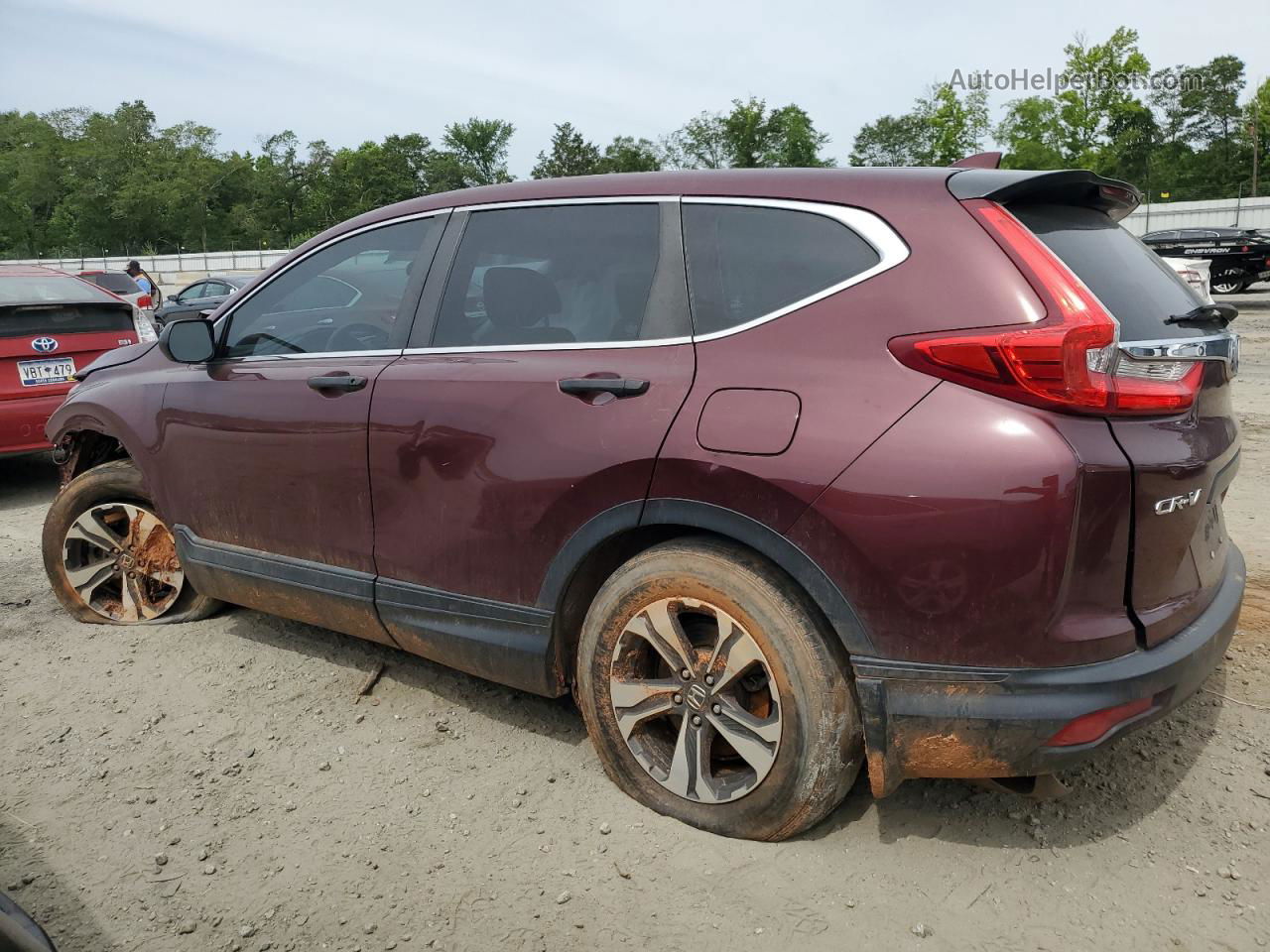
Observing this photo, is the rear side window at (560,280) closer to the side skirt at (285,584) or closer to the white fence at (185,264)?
the side skirt at (285,584)

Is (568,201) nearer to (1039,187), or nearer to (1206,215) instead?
(1039,187)

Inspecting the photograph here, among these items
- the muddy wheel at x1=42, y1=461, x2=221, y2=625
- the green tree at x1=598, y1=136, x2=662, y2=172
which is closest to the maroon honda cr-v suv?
the muddy wheel at x1=42, y1=461, x2=221, y2=625

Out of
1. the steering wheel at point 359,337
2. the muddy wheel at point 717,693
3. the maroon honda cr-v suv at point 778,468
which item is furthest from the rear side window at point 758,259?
the steering wheel at point 359,337

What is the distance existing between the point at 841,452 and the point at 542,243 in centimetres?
132

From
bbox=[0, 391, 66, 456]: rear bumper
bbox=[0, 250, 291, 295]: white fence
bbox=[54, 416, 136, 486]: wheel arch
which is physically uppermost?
bbox=[0, 250, 291, 295]: white fence

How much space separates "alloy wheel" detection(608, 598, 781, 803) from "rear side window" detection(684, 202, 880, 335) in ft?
2.62

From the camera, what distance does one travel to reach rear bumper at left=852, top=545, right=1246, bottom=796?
2.26 m

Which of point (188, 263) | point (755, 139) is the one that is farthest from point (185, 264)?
point (755, 139)

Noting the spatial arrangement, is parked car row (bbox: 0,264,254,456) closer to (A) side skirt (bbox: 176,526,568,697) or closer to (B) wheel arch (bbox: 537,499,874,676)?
(A) side skirt (bbox: 176,526,568,697)

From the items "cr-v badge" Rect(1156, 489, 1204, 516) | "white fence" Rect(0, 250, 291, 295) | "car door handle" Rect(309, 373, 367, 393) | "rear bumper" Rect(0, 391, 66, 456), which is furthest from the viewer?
"white fence" Rect(0, 250, 291, 295)

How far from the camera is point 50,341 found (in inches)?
276

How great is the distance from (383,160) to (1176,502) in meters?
101

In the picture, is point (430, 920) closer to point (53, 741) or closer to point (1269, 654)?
point (53, 741)

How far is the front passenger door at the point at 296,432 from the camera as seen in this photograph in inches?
133
